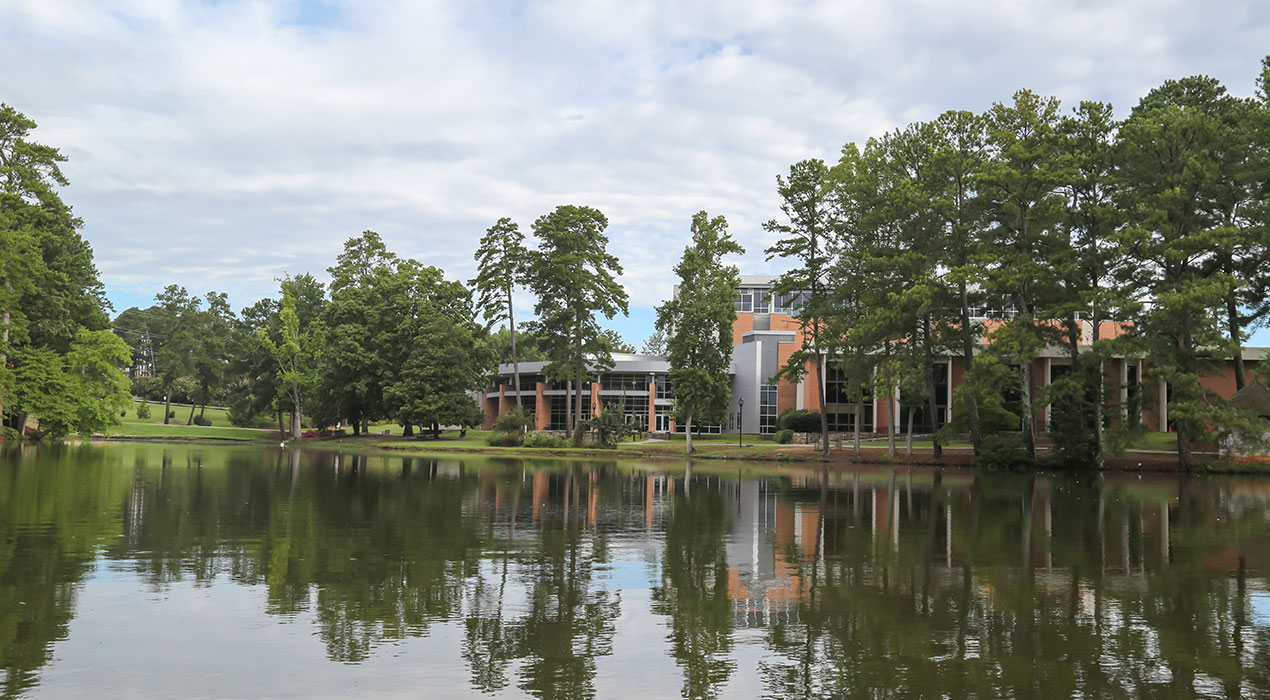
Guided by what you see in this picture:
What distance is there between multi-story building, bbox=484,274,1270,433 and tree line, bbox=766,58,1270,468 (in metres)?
13.2

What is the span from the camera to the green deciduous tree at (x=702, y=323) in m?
54.8

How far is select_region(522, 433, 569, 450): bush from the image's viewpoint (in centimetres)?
5794

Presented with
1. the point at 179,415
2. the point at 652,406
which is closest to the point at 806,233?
the point at 652,406

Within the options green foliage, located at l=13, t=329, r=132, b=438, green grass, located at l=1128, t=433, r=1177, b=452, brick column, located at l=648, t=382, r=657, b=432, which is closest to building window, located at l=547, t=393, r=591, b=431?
brick column, located at l=648, t=382, r=657, b=432

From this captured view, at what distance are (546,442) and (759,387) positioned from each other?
22.7 m

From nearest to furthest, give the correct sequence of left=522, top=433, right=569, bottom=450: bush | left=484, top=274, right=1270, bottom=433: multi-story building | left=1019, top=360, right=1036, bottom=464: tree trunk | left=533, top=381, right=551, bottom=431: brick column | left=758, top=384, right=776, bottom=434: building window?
left=1019, top=360, right=1036, bottom=464: tree trunk → left=522, top=433, right=569, bottom=450: bush → left=484, top=274, right=1270, bottom=433: multi-story building → left=758, top=384, right=776, bottom=434: building window → left=533, top=381, right=551, bottom=431: brick column

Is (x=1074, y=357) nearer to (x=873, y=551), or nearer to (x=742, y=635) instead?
(x=873, y=551)

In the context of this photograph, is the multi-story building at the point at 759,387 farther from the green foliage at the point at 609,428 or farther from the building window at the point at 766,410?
the green foliage at the point at 609,428

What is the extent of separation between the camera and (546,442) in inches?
2287

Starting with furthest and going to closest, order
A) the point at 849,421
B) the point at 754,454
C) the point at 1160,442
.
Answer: the point at 849,421 → the point at 754,454 → the point at 1160,442

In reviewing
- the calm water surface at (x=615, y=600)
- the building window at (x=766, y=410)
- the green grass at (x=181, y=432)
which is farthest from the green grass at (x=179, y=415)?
the calm water surface at (x=615, y=600)

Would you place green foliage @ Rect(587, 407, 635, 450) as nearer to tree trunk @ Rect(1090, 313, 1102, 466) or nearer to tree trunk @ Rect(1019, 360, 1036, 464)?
tree trunk @ Rect(1019, 360, 1036, 464)

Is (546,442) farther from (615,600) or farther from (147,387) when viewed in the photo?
(147,387)

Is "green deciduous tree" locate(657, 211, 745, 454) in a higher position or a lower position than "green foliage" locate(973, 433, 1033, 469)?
higher
